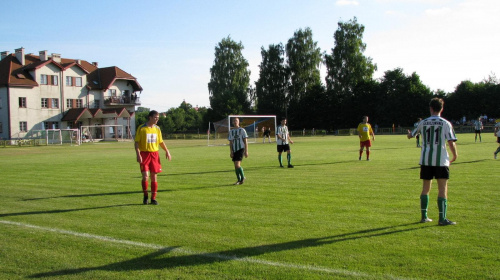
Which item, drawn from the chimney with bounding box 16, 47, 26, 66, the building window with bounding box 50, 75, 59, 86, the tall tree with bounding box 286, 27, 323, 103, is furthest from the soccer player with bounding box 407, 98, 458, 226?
the tall tree with bounding box 286, 27, 323, 103

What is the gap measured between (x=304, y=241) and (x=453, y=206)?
372 centimetres

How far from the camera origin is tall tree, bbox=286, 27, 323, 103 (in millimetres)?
70625

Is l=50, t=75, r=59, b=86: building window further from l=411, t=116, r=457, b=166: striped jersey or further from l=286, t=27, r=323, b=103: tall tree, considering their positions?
l=411, t=116, r=457, b=166: striped jersey

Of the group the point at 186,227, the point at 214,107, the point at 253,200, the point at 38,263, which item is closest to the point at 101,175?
the point at 253,200

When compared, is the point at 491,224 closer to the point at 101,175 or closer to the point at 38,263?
the point at 38,263

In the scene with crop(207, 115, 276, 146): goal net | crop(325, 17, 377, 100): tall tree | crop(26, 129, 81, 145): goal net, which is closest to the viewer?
crop(207, 115, 276, 146): goal net

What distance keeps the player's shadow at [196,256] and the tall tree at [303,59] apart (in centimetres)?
6649

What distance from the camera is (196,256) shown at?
208 inches

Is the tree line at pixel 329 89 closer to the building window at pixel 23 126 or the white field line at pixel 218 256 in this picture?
the building window at pixel 23 126

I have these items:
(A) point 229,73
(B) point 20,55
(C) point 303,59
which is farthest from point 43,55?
(C) point 303,59

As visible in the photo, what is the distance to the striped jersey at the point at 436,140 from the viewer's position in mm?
6484

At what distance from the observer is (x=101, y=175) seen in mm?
14508

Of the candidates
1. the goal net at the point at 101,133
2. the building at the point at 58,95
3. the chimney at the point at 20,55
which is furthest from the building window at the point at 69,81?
the goal net at the point at 101,133

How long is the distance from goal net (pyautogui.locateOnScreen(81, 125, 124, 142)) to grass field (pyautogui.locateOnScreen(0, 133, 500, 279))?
47894 millimetres
